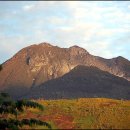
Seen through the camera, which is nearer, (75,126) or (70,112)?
(75,126)

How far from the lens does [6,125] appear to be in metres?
9.02

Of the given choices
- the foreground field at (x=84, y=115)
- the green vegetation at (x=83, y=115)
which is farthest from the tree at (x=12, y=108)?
the foreground field at (x=84, y=115)

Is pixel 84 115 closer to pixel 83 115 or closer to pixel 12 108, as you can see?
pixel 83 115

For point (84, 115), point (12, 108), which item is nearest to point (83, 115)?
point (84, 115)

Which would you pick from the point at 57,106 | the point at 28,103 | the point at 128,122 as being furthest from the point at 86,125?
the point at 28,103

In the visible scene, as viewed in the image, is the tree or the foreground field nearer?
the tree

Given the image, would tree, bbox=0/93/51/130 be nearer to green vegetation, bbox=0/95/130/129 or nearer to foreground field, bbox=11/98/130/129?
green vegetation, bbox=0/95/130/129

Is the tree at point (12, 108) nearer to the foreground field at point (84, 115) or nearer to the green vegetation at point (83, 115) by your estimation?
the green vegetation at point (83, 115)

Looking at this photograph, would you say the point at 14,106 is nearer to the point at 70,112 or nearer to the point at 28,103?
the point at 28,103

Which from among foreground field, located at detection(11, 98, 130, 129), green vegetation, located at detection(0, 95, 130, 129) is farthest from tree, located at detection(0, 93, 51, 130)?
foreground field, located at detection(11, 98, 130, 129)

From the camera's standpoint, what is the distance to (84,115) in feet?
159

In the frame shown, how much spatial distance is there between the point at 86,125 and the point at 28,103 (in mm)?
35525

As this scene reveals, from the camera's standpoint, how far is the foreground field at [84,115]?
44.3m

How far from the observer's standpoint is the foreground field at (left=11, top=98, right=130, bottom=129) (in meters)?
44.3
